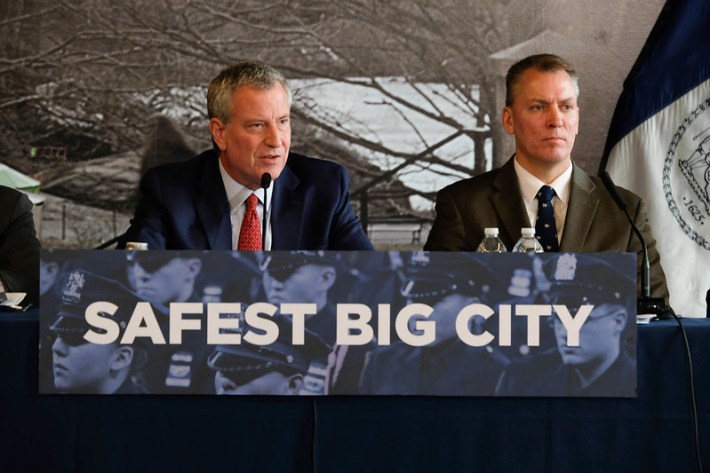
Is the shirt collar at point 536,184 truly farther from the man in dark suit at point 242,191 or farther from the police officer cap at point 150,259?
the police officer cap at point 150,259

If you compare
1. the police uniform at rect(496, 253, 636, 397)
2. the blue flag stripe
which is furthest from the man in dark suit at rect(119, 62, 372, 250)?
the blue flag stripe

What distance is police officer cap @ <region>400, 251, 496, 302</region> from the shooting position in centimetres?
173

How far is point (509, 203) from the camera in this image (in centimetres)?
273

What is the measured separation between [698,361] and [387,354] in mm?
595

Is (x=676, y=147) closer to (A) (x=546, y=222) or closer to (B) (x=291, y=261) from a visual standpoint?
(A) (x=546, y=222)

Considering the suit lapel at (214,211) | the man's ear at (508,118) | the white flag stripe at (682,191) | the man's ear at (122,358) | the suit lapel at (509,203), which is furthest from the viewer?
the white flag stripe at (682,191)

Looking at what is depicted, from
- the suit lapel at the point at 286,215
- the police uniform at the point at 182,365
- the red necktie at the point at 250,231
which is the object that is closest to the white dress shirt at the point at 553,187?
the suit lapel at the point at 286,215

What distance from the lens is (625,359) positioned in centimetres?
173

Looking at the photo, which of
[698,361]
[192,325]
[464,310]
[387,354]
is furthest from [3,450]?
[698,361]

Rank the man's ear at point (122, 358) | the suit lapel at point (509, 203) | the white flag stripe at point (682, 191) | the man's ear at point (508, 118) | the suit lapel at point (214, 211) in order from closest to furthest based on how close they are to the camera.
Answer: the man's ear at point (122, 358)
the suit lapel at point (214, 211)
the suit lapel at point (509, 203)
the man's ear at point (508, 118)
the white flag stripe at point (682, 191)

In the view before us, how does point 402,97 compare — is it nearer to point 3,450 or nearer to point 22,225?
point 22,225

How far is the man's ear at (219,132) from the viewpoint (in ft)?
8.72

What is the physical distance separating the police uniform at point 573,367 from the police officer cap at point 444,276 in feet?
0.41

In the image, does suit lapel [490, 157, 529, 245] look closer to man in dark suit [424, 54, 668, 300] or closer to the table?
man in dark suit [424, 54, 668, 300]
